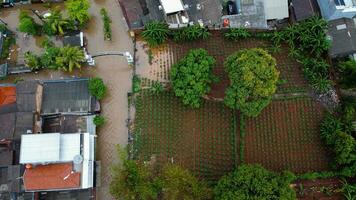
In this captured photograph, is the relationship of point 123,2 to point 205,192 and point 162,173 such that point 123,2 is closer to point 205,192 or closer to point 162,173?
point 162,173

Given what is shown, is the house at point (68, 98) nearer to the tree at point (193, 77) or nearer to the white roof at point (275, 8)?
the tree at point (193, 77)

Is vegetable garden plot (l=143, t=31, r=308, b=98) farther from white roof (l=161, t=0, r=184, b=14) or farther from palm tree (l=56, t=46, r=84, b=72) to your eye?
palm tree (l=56, t=46, r=84, b=72)

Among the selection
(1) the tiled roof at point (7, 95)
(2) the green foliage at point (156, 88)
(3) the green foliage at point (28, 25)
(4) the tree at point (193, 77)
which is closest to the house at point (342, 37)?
(4) the tree at point (193, 77)

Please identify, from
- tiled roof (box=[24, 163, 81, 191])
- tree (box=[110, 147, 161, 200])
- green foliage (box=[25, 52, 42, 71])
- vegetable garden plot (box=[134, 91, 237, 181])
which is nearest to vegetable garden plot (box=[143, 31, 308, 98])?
vegetable garden plot (box=[134, 91, 237, 181])

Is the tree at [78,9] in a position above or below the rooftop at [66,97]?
above

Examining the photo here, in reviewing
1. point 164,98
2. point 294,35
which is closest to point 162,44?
point 164,98
